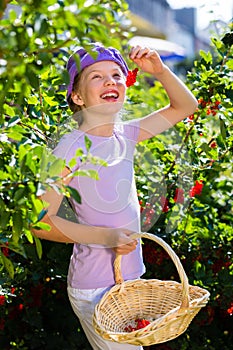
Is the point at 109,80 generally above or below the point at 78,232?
above

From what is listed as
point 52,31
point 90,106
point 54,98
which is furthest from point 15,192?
point 54,98

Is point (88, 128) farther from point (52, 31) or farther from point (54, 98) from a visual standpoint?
point (52, 31)

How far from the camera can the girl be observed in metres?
2.41

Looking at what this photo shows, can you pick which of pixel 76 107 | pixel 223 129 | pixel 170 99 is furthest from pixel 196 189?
pixel 76 107

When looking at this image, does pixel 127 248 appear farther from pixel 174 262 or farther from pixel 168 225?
pixel 168 225

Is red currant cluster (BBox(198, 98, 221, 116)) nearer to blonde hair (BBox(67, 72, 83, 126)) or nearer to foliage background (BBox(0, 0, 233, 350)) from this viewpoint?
foliage background (BBox(0, 0, 233, 350))

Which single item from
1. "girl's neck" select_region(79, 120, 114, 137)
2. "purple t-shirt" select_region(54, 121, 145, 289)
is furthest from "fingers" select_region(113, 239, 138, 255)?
"girl's neck" select_region(79, 120, 114, 137)

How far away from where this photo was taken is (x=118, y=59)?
2547 millimetres

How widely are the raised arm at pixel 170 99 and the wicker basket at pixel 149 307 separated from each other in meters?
0.52

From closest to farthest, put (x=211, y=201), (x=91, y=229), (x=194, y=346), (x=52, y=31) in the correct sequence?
(x=52, y=31), (x=91, y=229), (x=194, y=346), (x=211, y=201)

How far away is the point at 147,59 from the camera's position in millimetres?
2564

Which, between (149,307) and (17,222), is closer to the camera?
(17,222)

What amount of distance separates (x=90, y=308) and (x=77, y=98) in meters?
0.71

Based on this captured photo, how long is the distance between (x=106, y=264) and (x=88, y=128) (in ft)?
1.51
